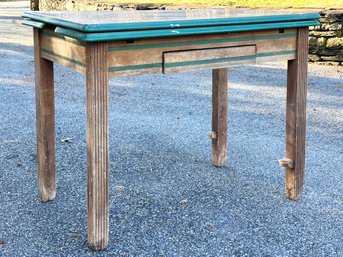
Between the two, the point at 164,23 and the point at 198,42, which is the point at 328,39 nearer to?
the point at 198,42

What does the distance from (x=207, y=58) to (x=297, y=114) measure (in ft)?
2.32

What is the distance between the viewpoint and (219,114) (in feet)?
12.1

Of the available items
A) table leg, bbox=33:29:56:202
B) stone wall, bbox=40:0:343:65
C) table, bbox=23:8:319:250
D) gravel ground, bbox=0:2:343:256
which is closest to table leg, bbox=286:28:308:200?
table, bbox=23:8:319:250

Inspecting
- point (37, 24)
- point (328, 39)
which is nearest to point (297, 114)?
point (37, 24)

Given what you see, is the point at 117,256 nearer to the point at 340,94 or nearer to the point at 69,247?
the point at 69,247

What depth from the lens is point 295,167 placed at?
3.17 m

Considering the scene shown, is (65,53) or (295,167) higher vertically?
(65,53)

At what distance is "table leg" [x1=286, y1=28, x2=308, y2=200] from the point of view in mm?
3088

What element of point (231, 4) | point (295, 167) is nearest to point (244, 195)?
point (295, 167)

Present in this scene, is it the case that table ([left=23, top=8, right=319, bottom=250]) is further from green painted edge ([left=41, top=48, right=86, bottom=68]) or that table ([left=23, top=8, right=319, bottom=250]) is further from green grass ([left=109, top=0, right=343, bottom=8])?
green grass ([left=109, top=0, right=343, bottom=8])

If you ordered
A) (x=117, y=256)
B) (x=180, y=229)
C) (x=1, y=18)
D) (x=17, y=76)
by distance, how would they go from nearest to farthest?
(x=117, y=256) < (x=180, y=229) < (x=17, y=76) < (x=1, y=18)

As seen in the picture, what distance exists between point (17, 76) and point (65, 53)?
5.10m

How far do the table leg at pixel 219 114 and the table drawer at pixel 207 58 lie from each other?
68 centimetres

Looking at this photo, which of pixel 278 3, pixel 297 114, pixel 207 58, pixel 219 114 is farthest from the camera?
pixel 278 3
